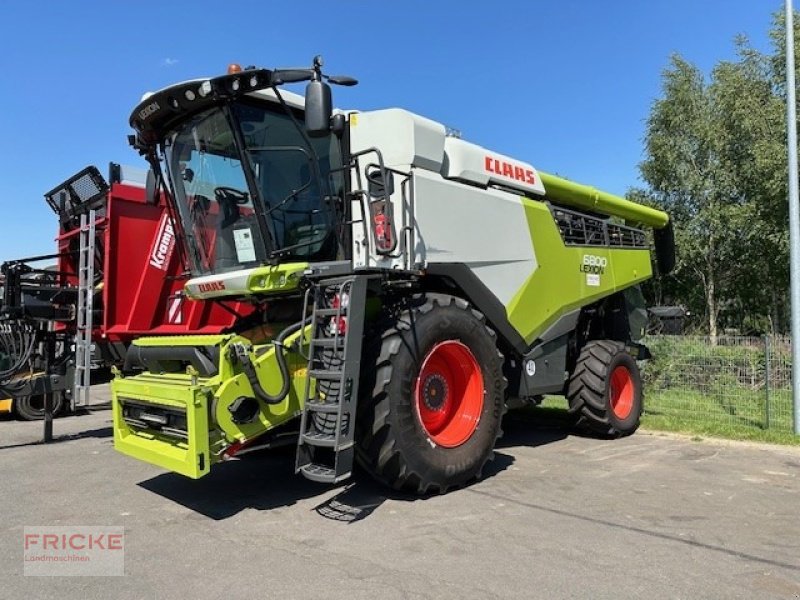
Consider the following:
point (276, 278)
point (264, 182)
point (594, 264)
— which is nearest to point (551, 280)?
point (594, 264)

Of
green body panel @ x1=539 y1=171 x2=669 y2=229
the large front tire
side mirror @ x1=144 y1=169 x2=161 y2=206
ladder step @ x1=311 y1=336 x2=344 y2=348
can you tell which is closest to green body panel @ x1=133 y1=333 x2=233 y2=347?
ladder step @ x1=311 y1=336 x2=344 y2=348

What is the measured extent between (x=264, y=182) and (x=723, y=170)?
24.5m

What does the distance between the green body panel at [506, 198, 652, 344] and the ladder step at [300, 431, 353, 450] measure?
240cm

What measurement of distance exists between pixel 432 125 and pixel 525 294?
1967 millimetres

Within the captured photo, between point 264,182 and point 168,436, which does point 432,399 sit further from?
point 264,182

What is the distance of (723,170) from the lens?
2498 cm

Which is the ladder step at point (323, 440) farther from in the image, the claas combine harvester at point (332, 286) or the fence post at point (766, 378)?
the fence post at point (766, 378)

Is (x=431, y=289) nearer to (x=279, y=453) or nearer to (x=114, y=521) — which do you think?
(x=279, y=453)

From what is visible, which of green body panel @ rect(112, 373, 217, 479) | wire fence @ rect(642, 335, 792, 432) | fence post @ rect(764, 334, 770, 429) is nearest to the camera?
green body panel @ rect(112, 373, 217, 479)

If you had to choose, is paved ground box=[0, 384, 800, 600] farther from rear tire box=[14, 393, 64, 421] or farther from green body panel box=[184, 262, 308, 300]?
rear tire box=[14, 393, 64, 421]

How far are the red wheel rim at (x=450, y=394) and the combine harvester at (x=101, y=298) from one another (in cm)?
313

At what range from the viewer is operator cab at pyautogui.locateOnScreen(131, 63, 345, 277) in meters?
5.14

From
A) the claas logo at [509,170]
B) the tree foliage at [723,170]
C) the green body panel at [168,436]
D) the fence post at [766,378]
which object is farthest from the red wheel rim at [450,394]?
the tree foliage at [723,170]

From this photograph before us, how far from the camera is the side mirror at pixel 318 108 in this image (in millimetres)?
4484
